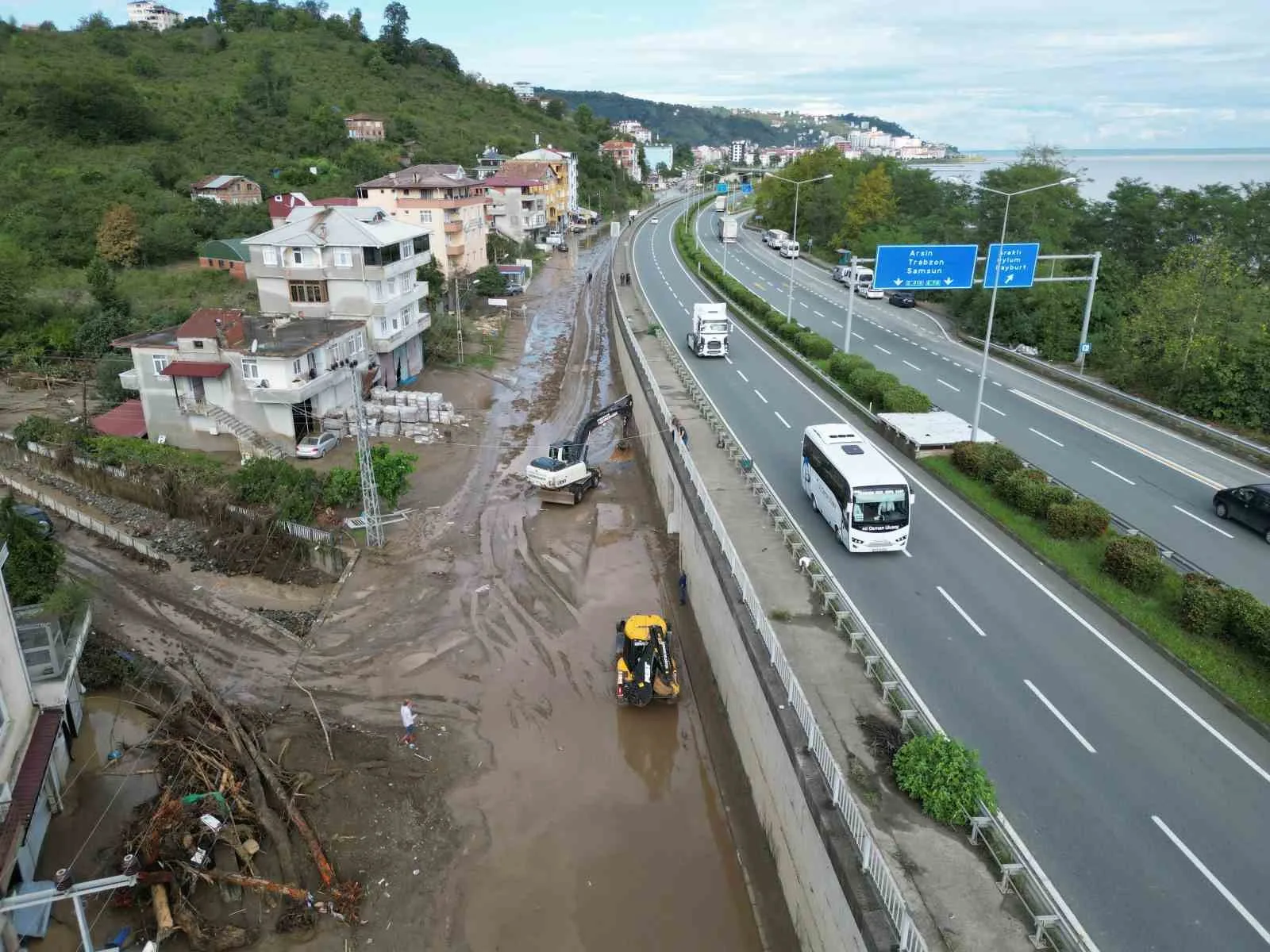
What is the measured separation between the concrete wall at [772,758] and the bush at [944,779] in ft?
4.59

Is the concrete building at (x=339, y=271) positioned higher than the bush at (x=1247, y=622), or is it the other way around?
the concrete building at (x=339, y=271)

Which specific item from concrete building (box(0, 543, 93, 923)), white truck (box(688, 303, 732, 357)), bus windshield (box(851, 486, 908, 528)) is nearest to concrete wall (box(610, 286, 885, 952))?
bus windshield (box(851, 486, 908, 528))

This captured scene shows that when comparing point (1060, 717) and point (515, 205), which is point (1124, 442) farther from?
point (515, 205)

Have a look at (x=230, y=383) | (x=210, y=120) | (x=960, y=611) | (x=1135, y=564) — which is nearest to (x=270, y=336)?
(x=230, y=383)

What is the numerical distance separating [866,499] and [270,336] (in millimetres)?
28526

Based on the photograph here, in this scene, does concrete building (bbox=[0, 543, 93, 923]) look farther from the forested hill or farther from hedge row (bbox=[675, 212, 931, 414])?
the forested hill

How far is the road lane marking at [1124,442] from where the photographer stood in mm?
24266

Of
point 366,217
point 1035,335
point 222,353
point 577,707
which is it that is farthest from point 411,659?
point 1035,335

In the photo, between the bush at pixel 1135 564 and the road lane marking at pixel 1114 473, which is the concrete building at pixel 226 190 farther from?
the bush at pixel 1135 564

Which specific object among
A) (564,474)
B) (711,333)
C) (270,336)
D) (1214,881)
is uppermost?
(270,336)

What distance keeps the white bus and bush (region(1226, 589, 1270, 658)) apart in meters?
6.56

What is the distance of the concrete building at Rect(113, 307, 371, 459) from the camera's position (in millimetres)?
33094

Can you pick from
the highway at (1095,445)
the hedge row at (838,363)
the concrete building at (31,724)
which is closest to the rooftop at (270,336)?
the concrete building at (31,724)

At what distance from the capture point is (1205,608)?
15.8 metres
